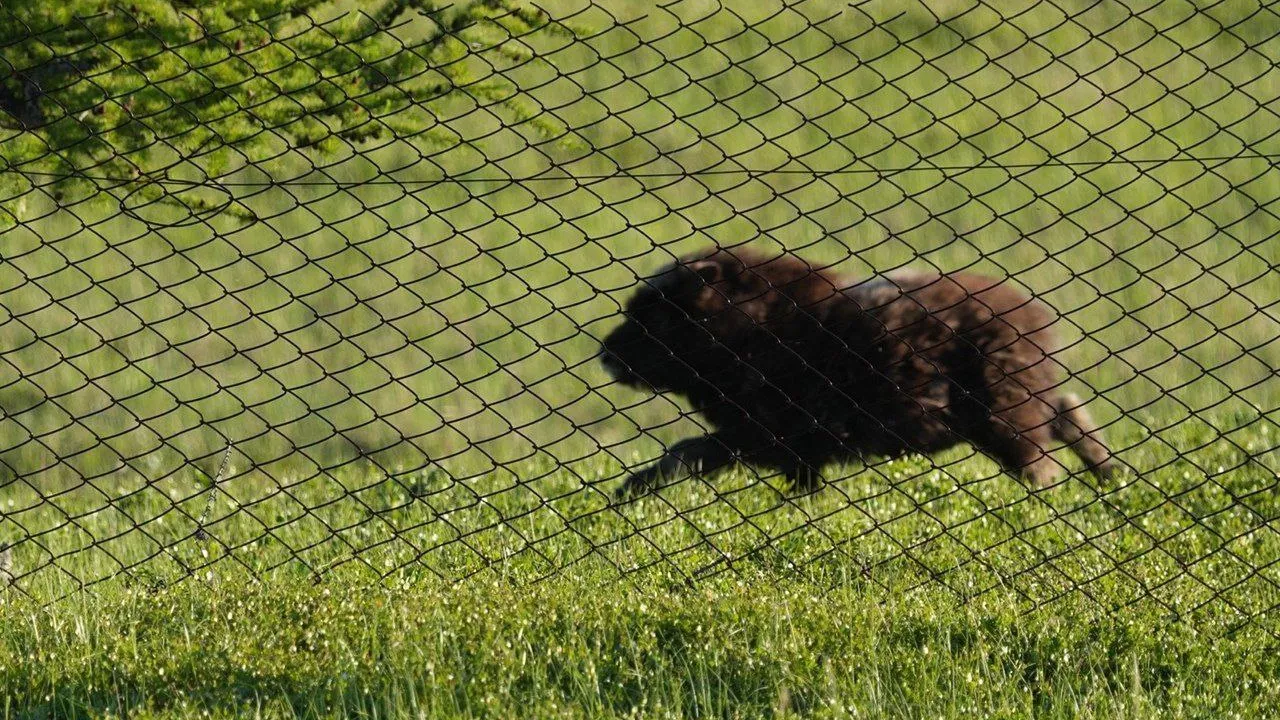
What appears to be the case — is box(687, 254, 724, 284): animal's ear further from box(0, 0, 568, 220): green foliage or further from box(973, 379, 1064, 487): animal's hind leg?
box(0, 0, 568, 220): green foliage

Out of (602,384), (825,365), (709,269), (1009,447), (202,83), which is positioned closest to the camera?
(202,83)

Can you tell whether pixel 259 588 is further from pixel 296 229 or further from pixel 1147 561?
pixel 296 229

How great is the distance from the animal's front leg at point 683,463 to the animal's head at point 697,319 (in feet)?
0.84

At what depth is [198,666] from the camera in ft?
12.5

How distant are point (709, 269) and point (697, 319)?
8.2 inches

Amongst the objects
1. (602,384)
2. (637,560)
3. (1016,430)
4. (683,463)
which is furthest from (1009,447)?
(637,560)

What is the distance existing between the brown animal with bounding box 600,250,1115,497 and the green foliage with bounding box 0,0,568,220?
1.64m

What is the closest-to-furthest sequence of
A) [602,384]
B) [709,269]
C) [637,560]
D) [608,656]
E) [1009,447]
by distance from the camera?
[608,656] < [637,560] < [709,269] < [1009,447] < [602,384]

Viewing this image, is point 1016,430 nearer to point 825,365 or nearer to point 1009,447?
point 1009,447

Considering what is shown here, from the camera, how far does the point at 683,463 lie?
5.91m

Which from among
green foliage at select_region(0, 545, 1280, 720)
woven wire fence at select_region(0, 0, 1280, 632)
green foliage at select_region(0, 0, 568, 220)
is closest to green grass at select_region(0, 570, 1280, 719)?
green foliage at select_region(0, 545, 1280, 720)

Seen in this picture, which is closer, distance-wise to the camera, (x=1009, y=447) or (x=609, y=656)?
(x=609, y=656)

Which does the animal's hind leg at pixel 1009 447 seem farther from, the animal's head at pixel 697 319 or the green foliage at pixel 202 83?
the green foliage at pixel 202 83

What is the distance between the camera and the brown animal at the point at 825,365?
5.82 m
